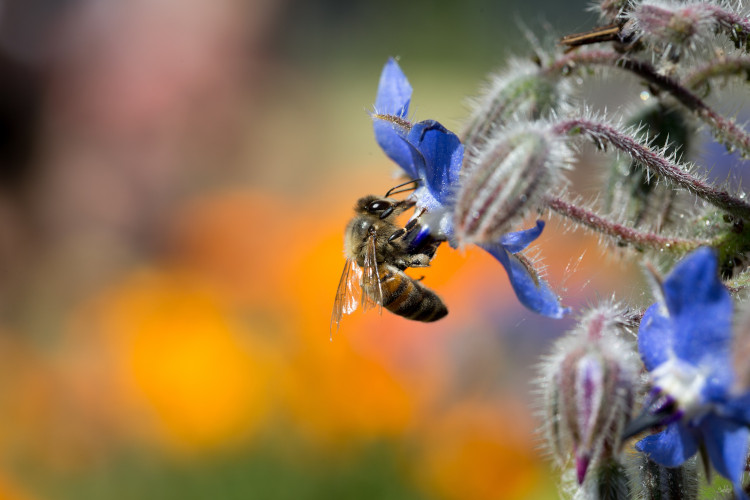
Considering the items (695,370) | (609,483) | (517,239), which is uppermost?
(517,239)

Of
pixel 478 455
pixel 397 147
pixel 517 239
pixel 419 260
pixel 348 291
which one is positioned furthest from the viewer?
pixel 478 455

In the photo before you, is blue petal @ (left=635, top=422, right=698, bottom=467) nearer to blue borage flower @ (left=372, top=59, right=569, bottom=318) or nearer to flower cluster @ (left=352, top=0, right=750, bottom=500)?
flower cluster @ (left=352, top=0, right=750, bottom=500)

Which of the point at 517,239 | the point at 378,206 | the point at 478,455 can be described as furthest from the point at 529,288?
the point at 478,455

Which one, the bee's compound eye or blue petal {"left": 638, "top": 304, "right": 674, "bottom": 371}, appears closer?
blue petal {"left": 638, "top": 304, "right": 674, "bottom": 371}

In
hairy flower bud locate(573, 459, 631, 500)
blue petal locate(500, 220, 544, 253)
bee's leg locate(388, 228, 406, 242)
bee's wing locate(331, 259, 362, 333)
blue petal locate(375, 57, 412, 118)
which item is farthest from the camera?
bee's wing locate(331, 259, 362, 333)

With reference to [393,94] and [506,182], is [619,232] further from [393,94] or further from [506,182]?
[393,94]

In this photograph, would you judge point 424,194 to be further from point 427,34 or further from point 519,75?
point 427,34

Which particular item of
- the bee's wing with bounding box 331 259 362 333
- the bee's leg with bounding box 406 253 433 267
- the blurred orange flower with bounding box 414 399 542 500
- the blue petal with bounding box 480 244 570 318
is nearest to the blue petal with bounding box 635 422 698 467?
the blue petal with bounding box 480 244 570 318

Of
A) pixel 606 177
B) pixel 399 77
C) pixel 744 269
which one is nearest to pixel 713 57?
pixel 606 177
